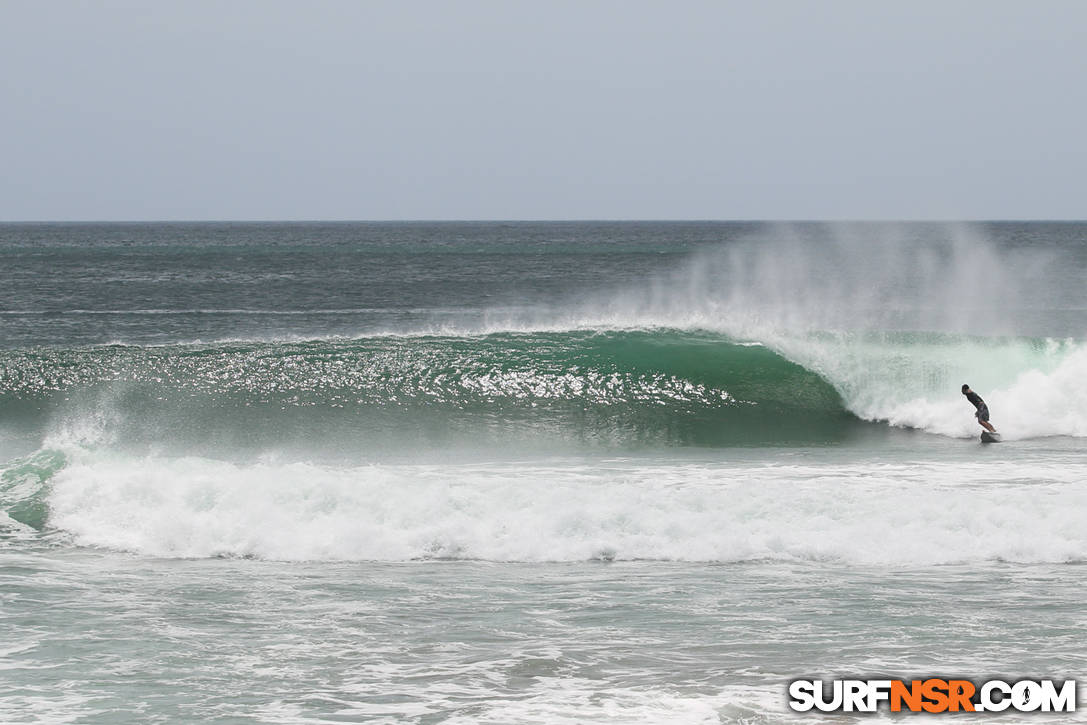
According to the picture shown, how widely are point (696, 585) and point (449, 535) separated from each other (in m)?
2.53

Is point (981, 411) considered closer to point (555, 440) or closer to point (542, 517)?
point (555, 440)

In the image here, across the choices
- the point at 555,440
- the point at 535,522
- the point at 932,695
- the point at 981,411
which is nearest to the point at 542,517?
the point at 535,522

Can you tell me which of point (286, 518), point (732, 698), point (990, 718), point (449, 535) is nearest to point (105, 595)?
point (286, 518)

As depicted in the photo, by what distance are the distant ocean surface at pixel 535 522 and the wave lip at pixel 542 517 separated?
0.11 ft

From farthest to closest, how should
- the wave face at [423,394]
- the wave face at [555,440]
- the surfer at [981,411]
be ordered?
the wave face at [423,394], the surfer at [981,411], the wave face at [555,440]

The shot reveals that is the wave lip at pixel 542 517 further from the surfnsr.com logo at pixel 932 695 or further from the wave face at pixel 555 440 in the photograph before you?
the surfnsr.com logo at pixel 932 695

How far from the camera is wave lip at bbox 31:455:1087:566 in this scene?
10.1 metres

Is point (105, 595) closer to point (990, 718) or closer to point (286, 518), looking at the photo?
point (286, 518)

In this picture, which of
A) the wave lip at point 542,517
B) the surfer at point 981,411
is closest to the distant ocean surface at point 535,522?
the wave lip at point 542,517

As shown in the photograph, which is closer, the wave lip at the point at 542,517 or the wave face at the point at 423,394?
the wave lip at the point at 542,517

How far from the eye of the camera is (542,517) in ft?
34.8

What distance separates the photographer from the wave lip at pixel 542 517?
10.1 metres

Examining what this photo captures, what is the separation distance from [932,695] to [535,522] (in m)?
4.72

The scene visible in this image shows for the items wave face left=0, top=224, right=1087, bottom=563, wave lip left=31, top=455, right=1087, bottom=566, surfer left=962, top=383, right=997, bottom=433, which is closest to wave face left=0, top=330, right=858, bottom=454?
wave face left=0, top=224, right=1087, bottom=563
